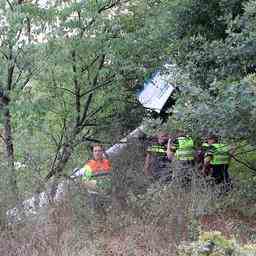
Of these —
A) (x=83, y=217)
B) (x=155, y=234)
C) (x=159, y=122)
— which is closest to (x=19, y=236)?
(x=83, y=217)

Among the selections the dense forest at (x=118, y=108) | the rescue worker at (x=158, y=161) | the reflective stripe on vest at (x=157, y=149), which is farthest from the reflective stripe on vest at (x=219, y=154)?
the reflective stripe on vest at (x=157, y=149)

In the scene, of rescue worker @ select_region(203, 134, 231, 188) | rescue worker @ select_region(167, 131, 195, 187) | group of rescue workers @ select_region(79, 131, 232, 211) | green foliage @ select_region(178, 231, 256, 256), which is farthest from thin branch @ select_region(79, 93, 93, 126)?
green foliage @ select_region(178, 231, 256, 256)

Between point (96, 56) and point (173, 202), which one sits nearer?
point (173, 202)

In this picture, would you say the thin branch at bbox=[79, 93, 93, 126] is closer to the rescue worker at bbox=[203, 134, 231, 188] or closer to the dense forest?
the dense forest

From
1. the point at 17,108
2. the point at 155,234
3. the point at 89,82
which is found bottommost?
the point at 155,234

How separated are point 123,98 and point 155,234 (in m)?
4.86

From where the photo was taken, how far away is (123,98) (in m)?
11.4

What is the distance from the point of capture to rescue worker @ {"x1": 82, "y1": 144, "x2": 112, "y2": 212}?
7816 millimetres

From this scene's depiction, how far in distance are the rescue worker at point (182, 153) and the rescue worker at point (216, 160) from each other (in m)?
0.27

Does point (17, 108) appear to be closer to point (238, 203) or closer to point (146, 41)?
point (146, 41)

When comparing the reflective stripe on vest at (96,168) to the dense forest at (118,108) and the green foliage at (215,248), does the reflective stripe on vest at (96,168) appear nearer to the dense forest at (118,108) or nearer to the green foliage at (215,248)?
the dense forest at (118,108)

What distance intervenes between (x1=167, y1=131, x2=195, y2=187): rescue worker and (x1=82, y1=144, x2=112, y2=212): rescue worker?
3.55 feet

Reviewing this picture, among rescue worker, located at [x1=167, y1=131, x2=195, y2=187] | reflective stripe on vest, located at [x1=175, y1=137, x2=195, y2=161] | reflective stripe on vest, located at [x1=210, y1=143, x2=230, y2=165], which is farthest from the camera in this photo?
reflective stripe on vest, located at [x1=175, y1=137, x2=195, y2=161]

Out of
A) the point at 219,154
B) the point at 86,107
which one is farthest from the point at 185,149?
the point at 86,107
